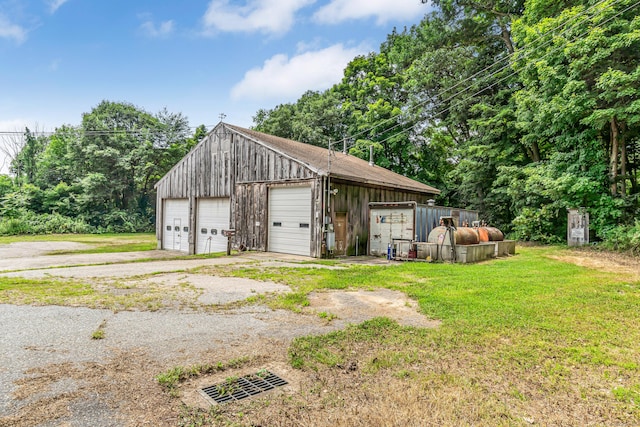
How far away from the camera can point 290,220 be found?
13820mm

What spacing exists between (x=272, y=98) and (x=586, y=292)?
96.9 ft

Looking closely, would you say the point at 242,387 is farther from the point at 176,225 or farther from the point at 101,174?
the point at 101,174

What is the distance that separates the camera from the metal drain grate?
2814mm

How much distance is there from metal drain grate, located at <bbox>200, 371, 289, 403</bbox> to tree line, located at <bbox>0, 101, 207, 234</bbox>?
28.1 metres

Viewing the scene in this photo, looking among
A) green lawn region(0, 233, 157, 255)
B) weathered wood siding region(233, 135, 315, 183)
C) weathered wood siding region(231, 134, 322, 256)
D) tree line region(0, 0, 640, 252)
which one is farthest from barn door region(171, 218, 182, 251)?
tree line region(0, 0, 640, 252)

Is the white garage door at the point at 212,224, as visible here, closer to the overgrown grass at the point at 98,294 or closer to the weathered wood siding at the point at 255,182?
the weathered wood siding at the point at 255,182

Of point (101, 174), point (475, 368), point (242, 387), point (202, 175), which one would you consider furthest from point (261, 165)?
point (101, 174)

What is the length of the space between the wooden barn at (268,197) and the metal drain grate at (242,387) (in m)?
9.52

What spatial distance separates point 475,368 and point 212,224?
50.5ft

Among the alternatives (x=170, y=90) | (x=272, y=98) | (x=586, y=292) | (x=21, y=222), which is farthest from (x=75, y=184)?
(x=586, y=292)

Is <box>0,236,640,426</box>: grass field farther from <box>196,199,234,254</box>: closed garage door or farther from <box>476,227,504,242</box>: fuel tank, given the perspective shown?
<box>196,199,234,254</box>: closed garage door

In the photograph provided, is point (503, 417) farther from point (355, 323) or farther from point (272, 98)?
point (272, 98)

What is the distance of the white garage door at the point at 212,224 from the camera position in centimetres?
1647

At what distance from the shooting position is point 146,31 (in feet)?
52.7
